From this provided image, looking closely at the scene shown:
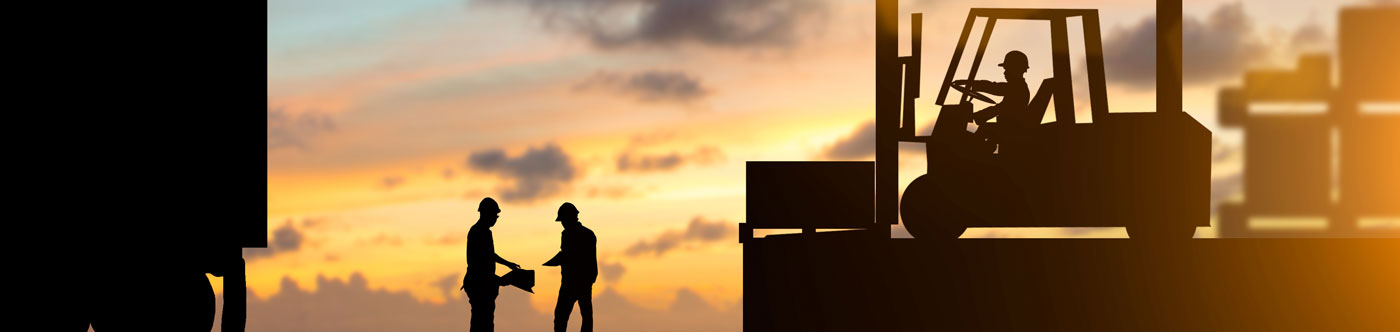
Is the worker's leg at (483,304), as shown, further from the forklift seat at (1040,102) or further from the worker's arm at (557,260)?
the forklift seat at (1040,102)

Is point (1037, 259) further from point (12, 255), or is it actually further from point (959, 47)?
point (12, 255)

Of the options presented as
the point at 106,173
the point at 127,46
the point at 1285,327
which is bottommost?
the point at 1285,327

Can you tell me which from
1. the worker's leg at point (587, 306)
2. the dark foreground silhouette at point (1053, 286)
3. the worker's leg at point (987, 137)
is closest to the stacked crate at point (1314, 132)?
the dark foreground silhouette at point (1053, 286)

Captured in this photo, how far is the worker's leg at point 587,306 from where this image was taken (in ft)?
45.3

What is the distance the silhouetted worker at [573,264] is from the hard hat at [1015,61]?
4.04 meters

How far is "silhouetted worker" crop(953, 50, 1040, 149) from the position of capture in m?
14.0

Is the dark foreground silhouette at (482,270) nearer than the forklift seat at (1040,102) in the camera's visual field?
Yes

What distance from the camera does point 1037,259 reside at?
14.3 meters

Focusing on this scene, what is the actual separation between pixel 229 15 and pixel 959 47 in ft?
20.8

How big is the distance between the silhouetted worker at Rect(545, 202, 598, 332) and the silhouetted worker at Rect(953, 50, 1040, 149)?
361cm

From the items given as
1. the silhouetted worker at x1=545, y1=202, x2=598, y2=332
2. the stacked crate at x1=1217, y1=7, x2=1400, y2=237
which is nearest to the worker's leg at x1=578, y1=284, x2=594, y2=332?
the silhouetted worker at x1=545, y1=202, x2=598, y2=332

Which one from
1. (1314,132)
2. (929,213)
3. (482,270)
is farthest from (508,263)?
(1314,132)

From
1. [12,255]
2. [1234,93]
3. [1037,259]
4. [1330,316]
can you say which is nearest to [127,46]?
[12,255]

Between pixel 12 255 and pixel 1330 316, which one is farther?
pixel 1330 316
